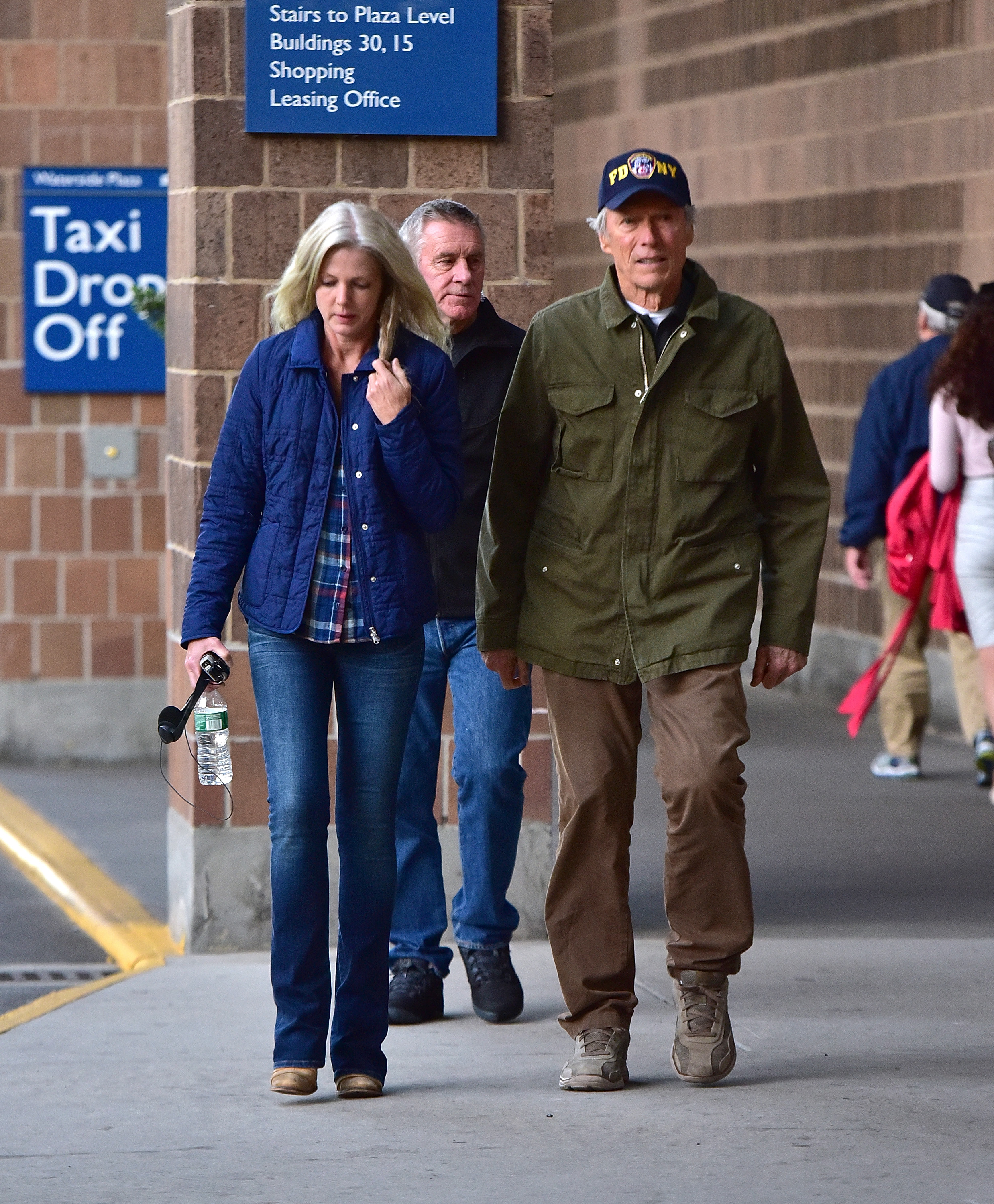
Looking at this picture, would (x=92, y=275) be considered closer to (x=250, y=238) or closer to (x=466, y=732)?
(x=250, y=238)

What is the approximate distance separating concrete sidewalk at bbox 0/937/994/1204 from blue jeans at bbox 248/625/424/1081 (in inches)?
7.1

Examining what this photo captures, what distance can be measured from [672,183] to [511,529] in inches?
32.6

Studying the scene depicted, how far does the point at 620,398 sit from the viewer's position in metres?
4.68

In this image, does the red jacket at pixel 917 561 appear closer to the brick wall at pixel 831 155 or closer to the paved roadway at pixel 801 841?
the paved roadway at pixel 801 841

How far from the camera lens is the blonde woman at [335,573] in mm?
4504

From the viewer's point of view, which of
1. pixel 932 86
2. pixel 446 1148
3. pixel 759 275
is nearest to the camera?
pixel 446 1148

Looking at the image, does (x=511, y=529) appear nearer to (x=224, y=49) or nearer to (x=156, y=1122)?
(x=156, y=1122)

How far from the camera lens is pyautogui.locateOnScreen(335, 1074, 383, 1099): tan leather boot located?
15.3 feet

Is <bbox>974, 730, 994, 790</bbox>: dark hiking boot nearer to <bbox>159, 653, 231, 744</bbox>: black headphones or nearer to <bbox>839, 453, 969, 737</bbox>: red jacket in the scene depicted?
<bbox>839, 453, 969, 737</bbox>: red jacket

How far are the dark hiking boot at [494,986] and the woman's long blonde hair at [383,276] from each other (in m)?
1.63

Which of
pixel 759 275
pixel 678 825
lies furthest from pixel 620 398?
pixel 759 275

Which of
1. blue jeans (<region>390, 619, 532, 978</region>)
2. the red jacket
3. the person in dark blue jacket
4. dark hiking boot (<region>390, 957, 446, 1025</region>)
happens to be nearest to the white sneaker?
the person in dark blue jacket

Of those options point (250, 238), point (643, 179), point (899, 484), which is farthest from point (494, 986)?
point (899, 484)

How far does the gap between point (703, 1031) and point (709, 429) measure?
131 cm
